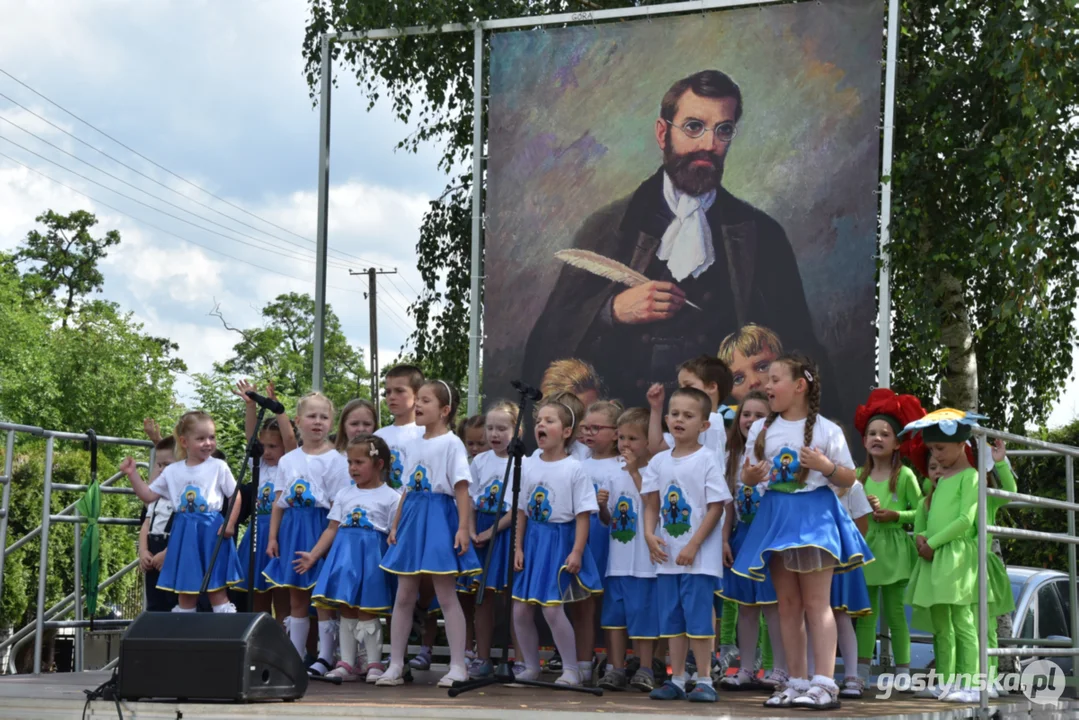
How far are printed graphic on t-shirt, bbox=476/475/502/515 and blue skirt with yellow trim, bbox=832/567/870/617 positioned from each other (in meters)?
1.80

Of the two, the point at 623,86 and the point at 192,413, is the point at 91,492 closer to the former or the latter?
the point at 192,413

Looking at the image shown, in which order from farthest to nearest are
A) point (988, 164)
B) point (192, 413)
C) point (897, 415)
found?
point (988, 164)
point (192, 413)
point (897, 415)

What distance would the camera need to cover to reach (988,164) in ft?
27.2

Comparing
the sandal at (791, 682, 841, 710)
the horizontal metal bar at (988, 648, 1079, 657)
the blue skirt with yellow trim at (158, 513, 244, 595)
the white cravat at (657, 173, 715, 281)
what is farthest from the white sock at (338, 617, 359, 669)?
the white cravat at (657, 173, 715, 281)

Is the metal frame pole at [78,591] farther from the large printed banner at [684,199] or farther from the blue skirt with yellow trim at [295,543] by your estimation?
the large printed banner at [684,199]

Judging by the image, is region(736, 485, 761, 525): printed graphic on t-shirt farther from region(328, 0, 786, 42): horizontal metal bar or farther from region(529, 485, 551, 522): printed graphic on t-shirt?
region(328, 0, 786, 42): horizontal metal bar

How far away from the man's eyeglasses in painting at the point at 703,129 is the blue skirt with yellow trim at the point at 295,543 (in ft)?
12.8

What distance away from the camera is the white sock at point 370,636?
6.31m

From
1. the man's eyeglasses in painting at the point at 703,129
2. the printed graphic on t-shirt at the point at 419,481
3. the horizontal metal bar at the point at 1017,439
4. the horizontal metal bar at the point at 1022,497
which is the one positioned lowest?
the horizontal metal bar at the point at 1022,497

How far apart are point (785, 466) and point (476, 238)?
4442 millimetres

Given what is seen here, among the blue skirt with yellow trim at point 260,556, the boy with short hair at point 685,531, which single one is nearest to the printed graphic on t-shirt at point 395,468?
the blue skirt with yellow trim at point 260,556

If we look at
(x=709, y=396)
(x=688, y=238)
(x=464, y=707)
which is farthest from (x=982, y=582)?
(x=688, y=238)

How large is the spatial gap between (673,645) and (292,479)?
94.8 inches

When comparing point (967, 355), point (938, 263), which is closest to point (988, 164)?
point (938, 263)
